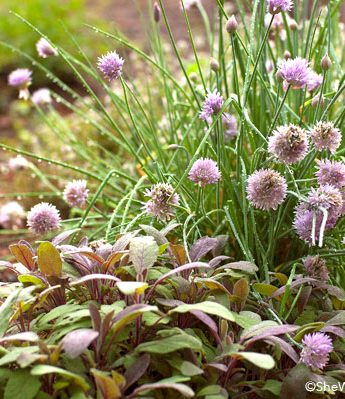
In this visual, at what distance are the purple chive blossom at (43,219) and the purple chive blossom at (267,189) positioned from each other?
430 millimetres

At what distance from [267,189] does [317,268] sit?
0.20 meters

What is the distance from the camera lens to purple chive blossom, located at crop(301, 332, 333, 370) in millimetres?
1091

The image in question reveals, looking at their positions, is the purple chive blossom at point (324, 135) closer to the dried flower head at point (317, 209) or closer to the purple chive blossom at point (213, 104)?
the dried flower head at point (317, 209)

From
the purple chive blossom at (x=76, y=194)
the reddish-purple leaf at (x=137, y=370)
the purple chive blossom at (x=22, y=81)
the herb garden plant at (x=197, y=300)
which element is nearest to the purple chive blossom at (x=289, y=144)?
the herb garden plant at (x=197, y=300)

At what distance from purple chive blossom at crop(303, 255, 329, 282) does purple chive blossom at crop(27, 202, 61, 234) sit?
0.53m

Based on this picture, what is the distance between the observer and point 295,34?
74.2 inches

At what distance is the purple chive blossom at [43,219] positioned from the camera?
144 centimetres

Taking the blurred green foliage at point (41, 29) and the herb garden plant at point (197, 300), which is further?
the blurred green foliage at point (41, 29)

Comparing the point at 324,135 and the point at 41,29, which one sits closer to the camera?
the point at 324,135

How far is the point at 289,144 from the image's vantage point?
4.02ft

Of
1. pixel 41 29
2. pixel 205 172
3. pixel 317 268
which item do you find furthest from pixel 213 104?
pixel 41 29

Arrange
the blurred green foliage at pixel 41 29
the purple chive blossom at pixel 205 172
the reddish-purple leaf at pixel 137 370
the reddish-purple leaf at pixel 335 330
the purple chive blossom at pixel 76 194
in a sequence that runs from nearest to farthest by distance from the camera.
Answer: the reddish-purple leaf at pixel 137 370 < the reddish-purple leaf at pixel 335 330 < the purple chive blossom at pixel 205 172 < the purple chive blossom at pixel 76 194 < the blurred green foliage at pixel 41 29

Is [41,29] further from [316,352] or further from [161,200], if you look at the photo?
[316,352]

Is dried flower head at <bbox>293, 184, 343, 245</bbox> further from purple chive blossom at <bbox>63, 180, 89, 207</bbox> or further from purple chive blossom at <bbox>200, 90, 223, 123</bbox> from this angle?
purple chive blossom at <bbox>63, 180, 89, 207</bbox>
